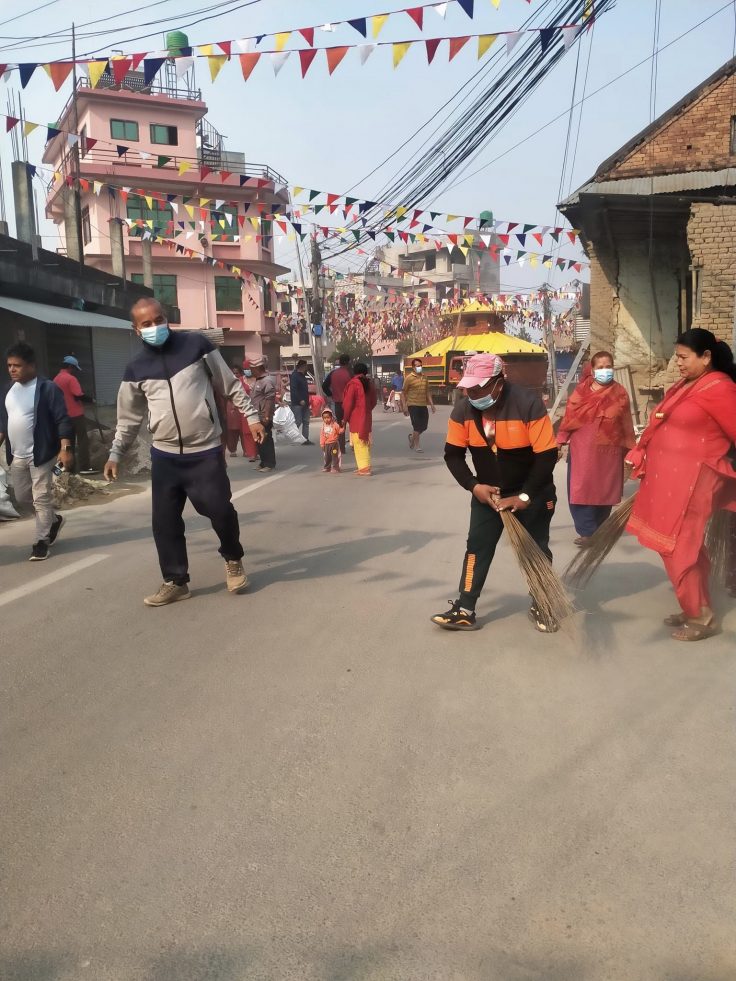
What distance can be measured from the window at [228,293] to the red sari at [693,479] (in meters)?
39.0


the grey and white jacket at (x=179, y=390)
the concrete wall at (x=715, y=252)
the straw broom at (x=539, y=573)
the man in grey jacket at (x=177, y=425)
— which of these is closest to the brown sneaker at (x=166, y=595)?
the man in grey jacket at (x=177, y=425)

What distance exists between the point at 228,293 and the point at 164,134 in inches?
295

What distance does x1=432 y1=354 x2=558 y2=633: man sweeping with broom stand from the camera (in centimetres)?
461

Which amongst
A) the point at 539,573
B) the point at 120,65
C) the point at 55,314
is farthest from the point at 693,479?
the point at 55,314

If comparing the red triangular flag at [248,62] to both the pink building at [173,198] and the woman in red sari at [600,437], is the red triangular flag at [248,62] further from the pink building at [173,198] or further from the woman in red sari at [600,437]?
the pink building at [173,198]

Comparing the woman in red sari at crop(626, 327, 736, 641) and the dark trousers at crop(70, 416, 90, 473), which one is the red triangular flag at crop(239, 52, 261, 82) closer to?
the dark trousers at crop(70, 416, 90, 473)

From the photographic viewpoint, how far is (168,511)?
220 inches

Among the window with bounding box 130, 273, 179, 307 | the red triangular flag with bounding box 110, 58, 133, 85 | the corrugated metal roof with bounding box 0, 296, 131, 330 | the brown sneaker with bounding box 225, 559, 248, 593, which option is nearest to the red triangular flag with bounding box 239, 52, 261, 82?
the red triangular flag with bounding box 110, 58, 133, 85

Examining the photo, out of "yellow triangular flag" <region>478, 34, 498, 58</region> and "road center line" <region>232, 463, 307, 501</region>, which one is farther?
"road center line" <region>232, 463, 307, 501</region>

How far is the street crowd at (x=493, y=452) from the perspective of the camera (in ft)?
15.3

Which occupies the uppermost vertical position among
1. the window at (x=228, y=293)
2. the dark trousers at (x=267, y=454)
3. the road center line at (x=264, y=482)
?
the window at (x=228, y=293)

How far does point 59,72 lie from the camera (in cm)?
951

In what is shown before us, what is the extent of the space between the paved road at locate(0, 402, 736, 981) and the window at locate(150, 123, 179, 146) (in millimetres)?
38051

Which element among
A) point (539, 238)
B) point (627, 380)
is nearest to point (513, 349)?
point (539, 238)
